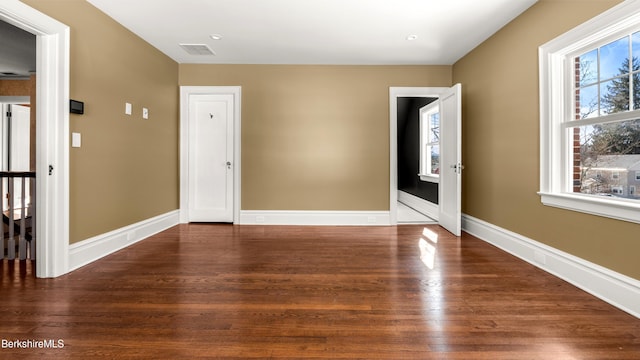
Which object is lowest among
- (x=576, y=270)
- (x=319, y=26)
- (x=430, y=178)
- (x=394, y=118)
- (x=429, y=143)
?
(x=576, y=270)

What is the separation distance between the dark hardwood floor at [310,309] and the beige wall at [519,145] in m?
0.40

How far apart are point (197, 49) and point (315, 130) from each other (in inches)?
78.3

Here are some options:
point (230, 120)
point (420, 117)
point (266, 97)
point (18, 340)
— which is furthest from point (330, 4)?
point (420, 117)

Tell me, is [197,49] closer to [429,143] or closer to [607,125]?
[429,143]

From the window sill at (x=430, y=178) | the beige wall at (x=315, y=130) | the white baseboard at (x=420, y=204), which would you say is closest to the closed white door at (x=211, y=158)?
the beige wall at (x=315, y=130)

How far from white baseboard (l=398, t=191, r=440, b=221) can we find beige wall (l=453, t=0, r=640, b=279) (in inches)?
49.4

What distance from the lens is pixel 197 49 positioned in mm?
4133

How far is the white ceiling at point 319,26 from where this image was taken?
2979 mm

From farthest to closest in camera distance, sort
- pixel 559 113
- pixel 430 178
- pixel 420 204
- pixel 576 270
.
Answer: pixel 420 204 < pixel 430 178 < pixel 559 113 < pixel 576 270

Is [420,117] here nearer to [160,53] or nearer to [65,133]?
[160,53]

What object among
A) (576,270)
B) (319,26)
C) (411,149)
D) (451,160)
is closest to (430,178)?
(411,149)

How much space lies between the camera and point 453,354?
1.53m

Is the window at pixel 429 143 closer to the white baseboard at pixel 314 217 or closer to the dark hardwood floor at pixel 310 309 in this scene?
the white baseboard at pixel 314 217

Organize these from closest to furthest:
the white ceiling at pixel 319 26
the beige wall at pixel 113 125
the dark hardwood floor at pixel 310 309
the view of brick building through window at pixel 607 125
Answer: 1. the dark hardwood floor at pixel 310 309
2. the view of brick building through window at pixel 607 125
3. the beige wall at pixel 113 125
4. the white ceiling at pixel 319 26
